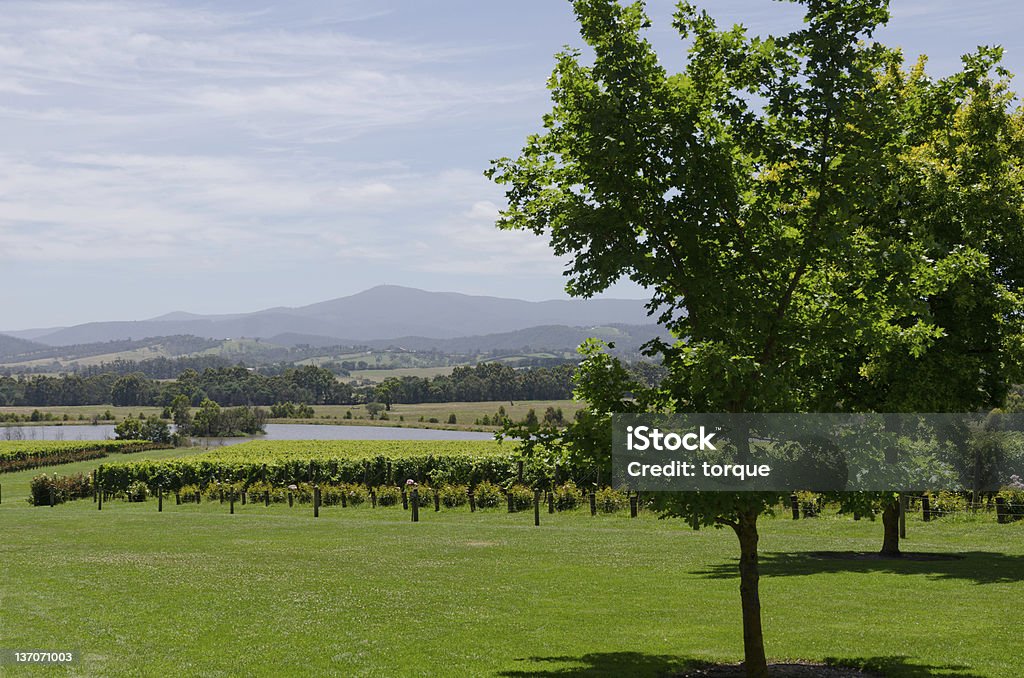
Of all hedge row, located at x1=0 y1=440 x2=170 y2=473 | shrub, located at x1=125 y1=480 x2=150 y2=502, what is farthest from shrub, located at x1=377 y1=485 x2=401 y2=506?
hedge row, located at x1=0 y1=440 x2=170 y2=473

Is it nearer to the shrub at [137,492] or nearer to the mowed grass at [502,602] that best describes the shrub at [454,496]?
the mowed grass at [502,602]

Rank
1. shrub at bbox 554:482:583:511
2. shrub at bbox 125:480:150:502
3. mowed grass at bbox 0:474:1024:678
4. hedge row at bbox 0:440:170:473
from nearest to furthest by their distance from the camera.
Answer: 1. mowed grass at bbox 0:474:1024:678
2. shrub at bbox 554:482:583:511
3. shrub at bbox 125:480:150:502
4. hedge row at bbox 0:440:170:473

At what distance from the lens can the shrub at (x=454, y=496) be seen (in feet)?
176

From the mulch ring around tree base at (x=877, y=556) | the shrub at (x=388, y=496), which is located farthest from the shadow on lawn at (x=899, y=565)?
the shrub at (x=388, y=496)

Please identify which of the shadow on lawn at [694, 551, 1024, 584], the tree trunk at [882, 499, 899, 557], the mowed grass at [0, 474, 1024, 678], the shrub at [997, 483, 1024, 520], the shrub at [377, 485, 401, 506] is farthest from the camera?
the shrub at [377, 485, 401, 506]

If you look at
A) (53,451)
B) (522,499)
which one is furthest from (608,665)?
(53,451)

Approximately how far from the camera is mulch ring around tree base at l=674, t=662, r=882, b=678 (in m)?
14.3

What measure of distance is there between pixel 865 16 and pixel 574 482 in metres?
42.1

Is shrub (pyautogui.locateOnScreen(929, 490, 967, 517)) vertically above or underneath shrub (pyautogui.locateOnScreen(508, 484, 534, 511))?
above

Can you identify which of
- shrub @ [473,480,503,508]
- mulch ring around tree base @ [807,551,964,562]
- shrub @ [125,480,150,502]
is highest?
mulch ring around tree base @ [807,551,964,562]

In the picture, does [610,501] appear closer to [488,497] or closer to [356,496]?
[488,497]

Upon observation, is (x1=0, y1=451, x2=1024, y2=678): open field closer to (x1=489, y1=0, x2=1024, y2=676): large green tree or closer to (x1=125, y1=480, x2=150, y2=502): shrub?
(x1=489, y1=0, x2=1024, y2=676): large green tree

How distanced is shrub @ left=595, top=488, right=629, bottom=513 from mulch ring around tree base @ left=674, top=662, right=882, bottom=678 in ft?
102

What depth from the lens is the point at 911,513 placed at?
4078 cm
